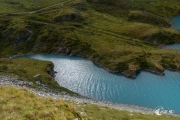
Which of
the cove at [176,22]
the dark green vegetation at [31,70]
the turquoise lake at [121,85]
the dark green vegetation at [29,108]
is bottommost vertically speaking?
the turquoise lake at [121,85]

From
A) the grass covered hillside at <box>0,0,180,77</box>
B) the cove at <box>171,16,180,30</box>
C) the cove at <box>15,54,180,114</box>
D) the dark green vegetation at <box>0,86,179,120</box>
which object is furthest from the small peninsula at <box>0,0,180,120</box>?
the dark green vegetation at <box>0,86,179,120</box>

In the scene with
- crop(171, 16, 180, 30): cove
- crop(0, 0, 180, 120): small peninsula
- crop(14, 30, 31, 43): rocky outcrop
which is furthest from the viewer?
crop(171, 16, 180, 30): cove

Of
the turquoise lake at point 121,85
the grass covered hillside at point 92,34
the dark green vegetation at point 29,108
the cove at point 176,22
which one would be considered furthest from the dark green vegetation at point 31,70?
the cove at point 176,22

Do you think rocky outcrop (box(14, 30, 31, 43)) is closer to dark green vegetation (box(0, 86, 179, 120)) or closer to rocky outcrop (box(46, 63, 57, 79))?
rocky outcrop (box(46, 63, 57, 79))

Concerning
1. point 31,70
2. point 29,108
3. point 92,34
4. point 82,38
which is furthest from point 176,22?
point 29,108

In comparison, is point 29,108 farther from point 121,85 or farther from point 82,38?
point 82,38

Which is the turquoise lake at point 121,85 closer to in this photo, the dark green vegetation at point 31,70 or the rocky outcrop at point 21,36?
the dark green vegetation at point 31,70

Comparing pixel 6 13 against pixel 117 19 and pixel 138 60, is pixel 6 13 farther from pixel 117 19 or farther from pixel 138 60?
pixel 138 60

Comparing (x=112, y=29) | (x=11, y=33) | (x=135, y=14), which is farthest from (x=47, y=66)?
(x=135, y=14)
